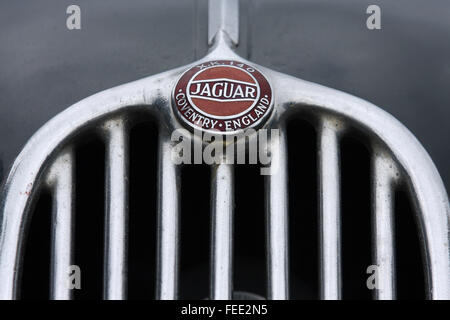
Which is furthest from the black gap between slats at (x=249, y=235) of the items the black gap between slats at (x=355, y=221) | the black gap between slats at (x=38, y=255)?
the black gap between slats at (x=38, y=255)

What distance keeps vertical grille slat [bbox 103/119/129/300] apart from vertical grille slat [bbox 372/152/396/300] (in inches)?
18.7

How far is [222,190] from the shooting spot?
1.80 m

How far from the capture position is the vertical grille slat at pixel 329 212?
5.88ft

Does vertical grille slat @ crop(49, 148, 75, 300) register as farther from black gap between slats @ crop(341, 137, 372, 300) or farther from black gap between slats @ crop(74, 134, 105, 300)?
black gap between slats @ crop(341, 137, 372, 300)

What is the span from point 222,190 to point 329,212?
206 mm

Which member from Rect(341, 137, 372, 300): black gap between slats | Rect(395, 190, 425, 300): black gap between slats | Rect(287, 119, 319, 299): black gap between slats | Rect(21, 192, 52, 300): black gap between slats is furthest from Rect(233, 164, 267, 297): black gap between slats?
Rect(21, 192, 52, 300): black gap between slats

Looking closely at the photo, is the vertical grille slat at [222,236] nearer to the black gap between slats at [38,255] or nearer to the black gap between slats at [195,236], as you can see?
the black gap between slats at [195,236]

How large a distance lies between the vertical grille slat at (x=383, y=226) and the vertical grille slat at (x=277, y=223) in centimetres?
17

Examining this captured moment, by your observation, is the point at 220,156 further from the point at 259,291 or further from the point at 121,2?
the point at 121,2

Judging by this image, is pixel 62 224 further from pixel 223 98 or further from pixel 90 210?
pixel 223 98

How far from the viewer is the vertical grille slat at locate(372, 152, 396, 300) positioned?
180 cm

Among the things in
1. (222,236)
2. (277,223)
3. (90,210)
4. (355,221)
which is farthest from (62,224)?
(355,221)

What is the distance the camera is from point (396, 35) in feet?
6.56
